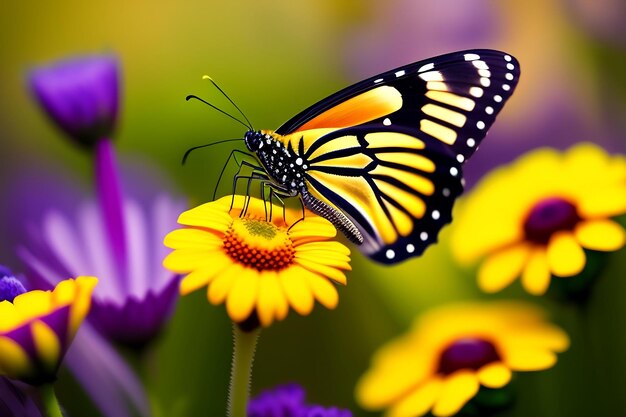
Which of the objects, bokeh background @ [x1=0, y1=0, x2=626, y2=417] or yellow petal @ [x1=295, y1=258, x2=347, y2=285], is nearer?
yellow petal @ [x1=295, y1=258, x2=347, y2=285]

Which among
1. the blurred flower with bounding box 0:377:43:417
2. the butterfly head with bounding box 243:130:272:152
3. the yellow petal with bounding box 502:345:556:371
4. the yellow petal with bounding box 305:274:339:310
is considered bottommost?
the blurred flower with bounding box 0:377:43:417

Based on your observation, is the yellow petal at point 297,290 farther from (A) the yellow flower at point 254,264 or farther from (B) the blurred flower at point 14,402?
(B) the blurred flower at point 14,402

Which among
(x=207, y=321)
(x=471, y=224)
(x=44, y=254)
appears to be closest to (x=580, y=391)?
(x=471, y=224)

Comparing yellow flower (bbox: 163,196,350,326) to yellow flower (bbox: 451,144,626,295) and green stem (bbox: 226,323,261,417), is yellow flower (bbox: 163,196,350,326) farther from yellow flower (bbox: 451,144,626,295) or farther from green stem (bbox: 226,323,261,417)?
yellow flower (bbox: 451,144,626,295)

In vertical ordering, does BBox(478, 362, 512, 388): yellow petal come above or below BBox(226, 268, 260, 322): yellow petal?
below

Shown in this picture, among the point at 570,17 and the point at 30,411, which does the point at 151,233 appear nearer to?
the point at 30,411

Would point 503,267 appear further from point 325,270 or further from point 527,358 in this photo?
point 325,270

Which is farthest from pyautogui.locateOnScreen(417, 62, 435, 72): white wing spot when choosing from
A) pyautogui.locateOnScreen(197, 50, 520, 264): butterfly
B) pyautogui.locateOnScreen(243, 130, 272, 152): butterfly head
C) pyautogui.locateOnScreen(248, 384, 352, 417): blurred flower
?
pyautogui.locateOnScreen(248, 384, 352, 417): blurred flower
